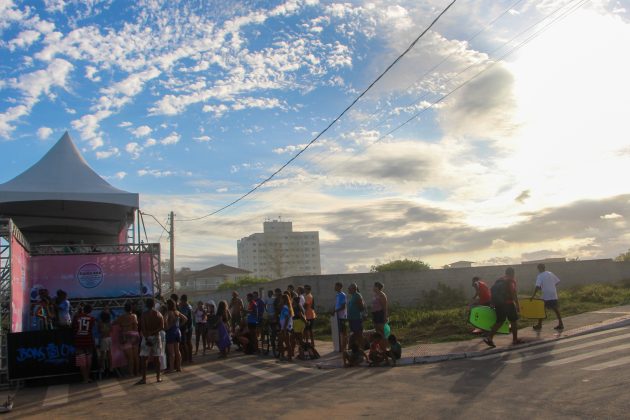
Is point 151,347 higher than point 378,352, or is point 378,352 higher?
point 151,347

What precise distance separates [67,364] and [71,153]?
1020 centimetres

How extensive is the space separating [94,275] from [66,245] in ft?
3.94

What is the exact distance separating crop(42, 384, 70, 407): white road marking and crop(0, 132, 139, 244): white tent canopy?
7.81 m

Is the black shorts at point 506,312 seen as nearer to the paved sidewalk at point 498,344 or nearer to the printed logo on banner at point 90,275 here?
the paved sidewalk at point 498,344

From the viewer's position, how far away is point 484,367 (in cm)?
1005

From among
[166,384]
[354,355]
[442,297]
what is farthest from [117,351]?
[442,297]

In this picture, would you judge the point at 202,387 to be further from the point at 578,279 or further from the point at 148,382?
the point at 578,279

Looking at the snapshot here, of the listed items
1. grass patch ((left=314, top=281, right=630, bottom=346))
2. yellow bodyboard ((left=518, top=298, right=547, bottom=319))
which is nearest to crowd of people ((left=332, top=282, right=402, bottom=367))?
grass patch ((left=314, top=281, right=630, bottom=346))

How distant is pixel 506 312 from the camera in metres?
12.3

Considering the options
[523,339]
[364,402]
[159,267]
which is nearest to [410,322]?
[523,339]

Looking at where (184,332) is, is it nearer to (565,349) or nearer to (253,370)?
(253,370)

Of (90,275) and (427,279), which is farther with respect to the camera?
(427,279)

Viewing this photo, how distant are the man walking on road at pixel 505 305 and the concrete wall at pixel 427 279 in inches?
585

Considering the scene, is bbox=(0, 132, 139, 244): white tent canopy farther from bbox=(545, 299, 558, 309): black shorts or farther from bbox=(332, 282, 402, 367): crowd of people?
bbox=(545, 299, 558, 309): black shorts
